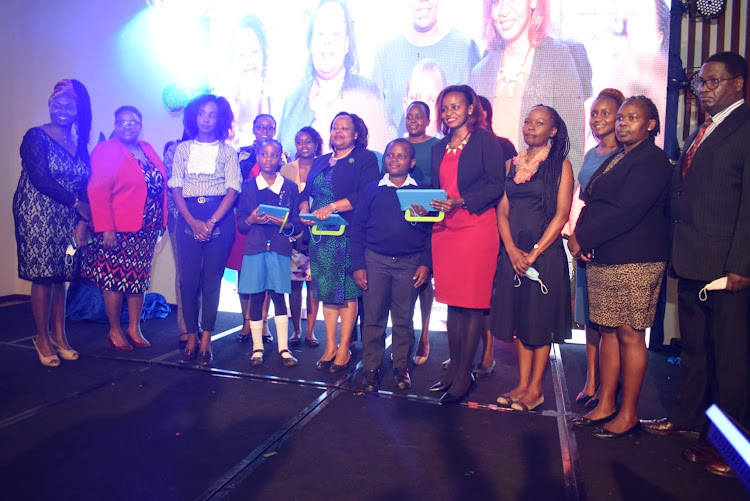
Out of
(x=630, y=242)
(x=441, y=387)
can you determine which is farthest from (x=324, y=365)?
(x=630, y=242)

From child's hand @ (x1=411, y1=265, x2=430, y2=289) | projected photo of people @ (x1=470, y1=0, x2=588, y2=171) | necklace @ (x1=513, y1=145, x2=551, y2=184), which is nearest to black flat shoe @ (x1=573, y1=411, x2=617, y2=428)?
child's hand @ (x1=411, y1=265, x2=430, y2=289)

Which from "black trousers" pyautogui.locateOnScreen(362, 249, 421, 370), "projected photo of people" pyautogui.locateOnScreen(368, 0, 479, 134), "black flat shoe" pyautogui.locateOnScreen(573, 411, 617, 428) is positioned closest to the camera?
"black flat shoe" pyautogui.locateOnScreen(573, 411, 617, 428)

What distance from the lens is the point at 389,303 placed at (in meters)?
3.25

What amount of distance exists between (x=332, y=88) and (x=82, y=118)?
2256mm

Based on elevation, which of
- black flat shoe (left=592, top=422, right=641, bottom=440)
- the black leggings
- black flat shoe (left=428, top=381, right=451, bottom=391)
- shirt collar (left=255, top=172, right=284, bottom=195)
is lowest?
black flat shoe (left=592, top=422, right=641, bottom=440)

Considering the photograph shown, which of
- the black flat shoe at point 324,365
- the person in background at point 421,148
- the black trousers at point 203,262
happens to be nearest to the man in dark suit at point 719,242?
the person in background at point 421,148

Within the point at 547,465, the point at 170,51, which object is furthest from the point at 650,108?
the point at 170,51

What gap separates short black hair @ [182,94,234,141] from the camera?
12.0ft

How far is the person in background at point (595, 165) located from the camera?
3057 millimetres

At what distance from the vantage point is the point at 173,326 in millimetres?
4840

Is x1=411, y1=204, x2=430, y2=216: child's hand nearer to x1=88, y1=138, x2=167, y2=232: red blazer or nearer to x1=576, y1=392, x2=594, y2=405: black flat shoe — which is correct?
x1=576, y1=392, x2=594, y2=405: black flat shoe

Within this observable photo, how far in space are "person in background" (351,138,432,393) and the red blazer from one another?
1714mm

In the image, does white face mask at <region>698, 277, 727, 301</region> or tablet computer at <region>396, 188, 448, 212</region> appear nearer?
white face mask at <region>698, 277, 727, 301</region>

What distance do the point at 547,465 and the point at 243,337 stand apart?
271 centimetres
